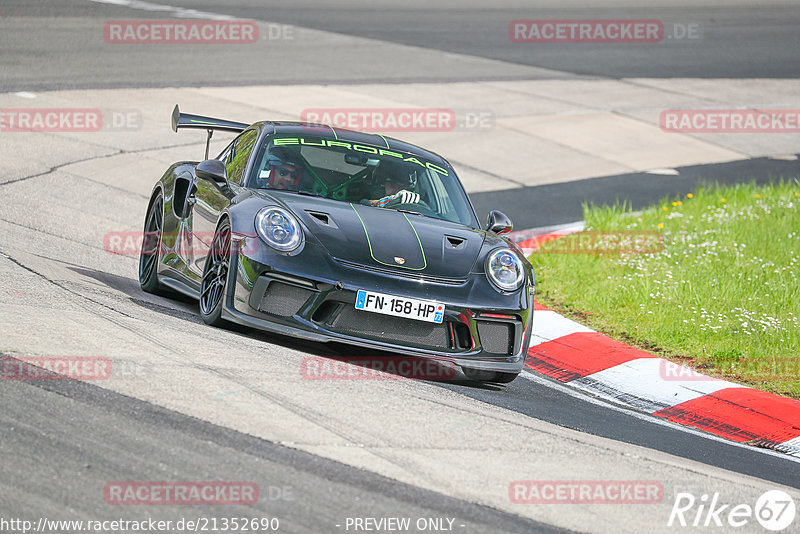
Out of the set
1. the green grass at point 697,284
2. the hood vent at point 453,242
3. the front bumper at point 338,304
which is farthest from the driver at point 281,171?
the green grass at point 697,284

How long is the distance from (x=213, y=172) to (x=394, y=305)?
5.59 ft

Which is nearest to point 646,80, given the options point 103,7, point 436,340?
point 103,7

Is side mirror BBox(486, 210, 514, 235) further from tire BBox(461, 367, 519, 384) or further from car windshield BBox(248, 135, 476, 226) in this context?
Answer: tire BBox(461, 367, 519, 384)

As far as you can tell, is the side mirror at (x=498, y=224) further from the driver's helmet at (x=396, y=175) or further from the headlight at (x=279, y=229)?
the headlight at (x=279, y=229)

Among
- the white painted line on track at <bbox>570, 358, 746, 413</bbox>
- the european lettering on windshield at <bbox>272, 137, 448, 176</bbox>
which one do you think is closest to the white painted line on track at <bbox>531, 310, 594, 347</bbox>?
the white painted line on track at <bbox>570, 358, 746, 413</bbox>

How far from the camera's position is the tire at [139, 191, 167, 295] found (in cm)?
810

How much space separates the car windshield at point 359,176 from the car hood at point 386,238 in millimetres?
244

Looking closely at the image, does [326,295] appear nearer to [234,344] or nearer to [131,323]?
[234,344]

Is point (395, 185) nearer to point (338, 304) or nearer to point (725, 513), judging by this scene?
point (338, 304)

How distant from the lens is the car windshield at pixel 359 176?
7.33 metres

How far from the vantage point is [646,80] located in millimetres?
21484

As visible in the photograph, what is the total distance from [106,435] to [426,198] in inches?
142

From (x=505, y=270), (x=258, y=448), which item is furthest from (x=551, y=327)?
(x=258, y=448)

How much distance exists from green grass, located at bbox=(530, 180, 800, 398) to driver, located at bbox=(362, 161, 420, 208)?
2.09 metres
